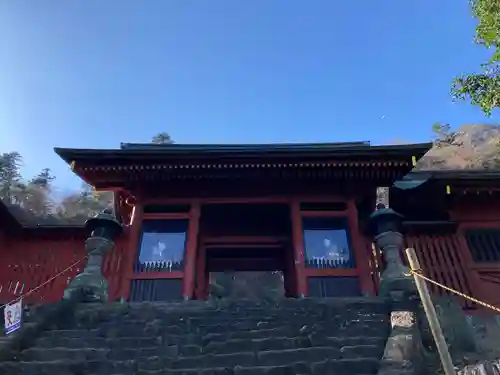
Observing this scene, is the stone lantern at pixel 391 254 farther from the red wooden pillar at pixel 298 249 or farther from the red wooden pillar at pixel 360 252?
the red wooden pillar at pixel 298 249

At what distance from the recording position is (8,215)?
10.4m

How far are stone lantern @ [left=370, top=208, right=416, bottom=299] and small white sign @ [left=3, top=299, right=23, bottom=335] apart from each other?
5496mm

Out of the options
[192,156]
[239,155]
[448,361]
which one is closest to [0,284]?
[192,156]

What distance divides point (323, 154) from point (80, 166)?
531 centimetres

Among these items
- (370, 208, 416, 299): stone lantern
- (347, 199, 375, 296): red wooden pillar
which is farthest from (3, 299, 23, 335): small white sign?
(347, 199, 375, 296): red wooden pillar

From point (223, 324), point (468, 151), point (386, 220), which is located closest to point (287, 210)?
point (386, 220)

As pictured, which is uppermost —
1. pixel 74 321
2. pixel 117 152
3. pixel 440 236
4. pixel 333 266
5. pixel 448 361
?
pixel 117 152

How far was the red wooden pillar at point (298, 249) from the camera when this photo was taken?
28.1 feet

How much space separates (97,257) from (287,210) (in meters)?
4.79

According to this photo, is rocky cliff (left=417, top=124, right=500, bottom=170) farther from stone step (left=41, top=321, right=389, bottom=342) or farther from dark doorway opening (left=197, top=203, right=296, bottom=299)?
stone step (left=41, top=321, right=389, bottom=342)

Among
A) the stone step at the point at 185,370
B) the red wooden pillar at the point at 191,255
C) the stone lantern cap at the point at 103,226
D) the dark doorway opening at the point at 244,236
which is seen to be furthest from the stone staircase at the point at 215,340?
the dark doorway opening at the point at 244,236

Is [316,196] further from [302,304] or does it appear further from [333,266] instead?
[302,304]

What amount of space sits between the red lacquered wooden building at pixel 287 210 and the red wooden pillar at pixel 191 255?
25 millimetres

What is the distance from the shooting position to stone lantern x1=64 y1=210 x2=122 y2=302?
24.1ft
